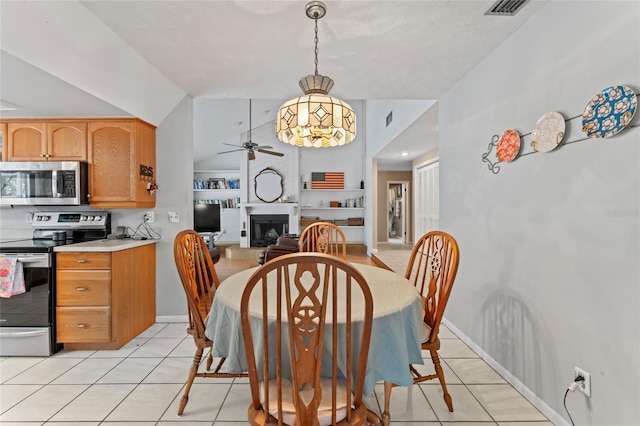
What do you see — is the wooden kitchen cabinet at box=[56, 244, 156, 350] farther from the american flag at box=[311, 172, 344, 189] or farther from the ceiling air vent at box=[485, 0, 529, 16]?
the american flag at box=[311, 172, 344, 189]

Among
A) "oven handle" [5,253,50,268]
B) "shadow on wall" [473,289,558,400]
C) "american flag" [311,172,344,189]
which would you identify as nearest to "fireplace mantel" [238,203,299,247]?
"american flag" [311,172,344,189]

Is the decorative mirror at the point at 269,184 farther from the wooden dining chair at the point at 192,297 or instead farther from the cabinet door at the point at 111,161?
the wooden dining chair at the point at 192,297

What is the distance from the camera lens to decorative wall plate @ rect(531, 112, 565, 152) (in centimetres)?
167

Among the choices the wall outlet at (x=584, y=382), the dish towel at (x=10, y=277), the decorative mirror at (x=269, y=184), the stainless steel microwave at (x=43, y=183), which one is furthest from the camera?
the decorative mirror at (x=269, y=184)

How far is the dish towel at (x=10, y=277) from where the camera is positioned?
2346 millimetres

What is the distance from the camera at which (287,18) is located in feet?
6.33

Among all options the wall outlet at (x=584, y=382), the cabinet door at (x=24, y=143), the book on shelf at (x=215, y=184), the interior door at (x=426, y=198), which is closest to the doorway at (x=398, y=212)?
the interior door at (x=426, y=198)

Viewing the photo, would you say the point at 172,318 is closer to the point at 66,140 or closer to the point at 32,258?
the point at 32,258

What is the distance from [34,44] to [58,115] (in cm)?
124

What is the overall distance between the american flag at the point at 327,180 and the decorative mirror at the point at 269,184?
0.88 metres

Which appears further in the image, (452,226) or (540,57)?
(452,226)

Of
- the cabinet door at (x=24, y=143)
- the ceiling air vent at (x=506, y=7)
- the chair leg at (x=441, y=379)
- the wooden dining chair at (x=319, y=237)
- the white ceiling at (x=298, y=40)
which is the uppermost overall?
the white ceiling at (x=298, y=40)

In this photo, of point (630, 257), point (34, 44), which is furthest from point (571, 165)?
point (34, 44)

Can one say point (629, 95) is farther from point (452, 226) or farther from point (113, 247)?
point (113, 247)
